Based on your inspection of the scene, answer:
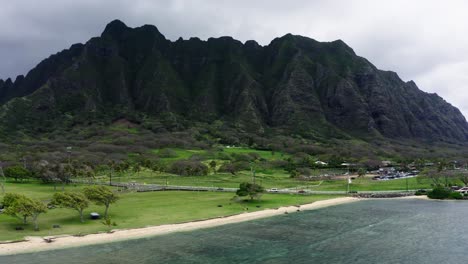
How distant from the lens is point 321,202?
11612 centimetres

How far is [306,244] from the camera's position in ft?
229

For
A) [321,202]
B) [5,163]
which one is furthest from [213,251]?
[5,163]

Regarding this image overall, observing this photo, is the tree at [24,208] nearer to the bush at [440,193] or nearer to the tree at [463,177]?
the bush at [440,193]

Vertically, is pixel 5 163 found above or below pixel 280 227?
above

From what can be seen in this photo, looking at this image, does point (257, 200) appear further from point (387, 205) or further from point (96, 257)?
point (96, 257)

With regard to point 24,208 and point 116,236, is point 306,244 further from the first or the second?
point 24,208

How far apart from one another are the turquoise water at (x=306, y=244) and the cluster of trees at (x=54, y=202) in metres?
13.8

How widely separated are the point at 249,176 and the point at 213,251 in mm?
108704

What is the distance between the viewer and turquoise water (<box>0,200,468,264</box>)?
198 feet

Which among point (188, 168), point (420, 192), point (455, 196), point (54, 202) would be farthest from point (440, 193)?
point (54, 202)

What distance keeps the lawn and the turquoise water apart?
856cm

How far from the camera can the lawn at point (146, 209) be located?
7369cm

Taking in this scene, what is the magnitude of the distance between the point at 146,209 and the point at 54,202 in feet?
70.8

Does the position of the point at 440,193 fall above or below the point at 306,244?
above
